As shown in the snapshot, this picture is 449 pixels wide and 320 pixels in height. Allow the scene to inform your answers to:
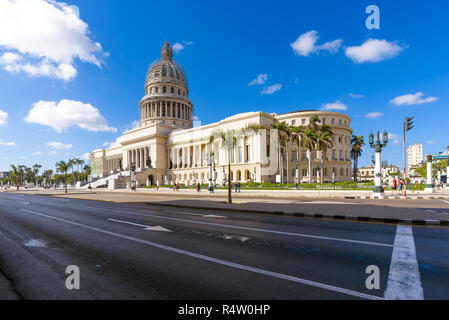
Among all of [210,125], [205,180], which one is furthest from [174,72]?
[205,180]

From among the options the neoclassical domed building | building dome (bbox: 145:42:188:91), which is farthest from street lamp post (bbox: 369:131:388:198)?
building dome (bbox: 145:42:188:91)

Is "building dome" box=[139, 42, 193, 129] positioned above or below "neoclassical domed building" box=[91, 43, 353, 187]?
above

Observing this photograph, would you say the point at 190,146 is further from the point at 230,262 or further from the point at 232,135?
the point at 230,262

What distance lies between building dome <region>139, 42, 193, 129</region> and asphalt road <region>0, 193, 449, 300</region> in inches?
3265

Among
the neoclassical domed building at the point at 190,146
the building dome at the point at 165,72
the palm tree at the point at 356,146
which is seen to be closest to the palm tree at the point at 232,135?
the neoclassical domed building at the point at 190,146

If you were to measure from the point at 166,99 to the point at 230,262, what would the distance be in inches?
3590

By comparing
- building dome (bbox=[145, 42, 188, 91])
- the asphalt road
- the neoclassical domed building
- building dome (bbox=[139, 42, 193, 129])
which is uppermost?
building dome (bbox=[145, 42, 188, 91])

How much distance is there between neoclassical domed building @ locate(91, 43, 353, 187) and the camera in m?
58.0

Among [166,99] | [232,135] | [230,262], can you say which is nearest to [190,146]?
[232,135]

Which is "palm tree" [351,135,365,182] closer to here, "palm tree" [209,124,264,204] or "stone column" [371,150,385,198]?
"palm tree" [209,124,264,204]

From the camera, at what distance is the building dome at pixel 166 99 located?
9044 cm

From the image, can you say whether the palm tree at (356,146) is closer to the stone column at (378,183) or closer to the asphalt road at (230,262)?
the stone column at (378,183)
